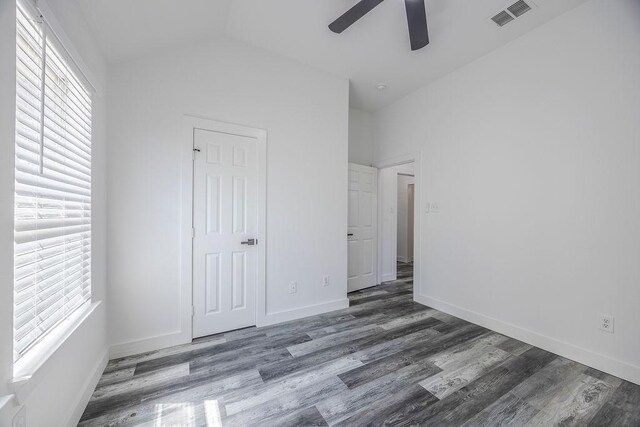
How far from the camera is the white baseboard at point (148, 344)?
218cm

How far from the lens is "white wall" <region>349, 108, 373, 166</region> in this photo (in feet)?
13.9

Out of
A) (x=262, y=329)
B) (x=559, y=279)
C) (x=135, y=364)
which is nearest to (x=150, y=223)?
(x=135, y=364)

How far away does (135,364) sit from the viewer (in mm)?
2096

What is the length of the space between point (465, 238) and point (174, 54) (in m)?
3.58

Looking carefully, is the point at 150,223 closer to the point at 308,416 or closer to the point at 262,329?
the point at 262,329

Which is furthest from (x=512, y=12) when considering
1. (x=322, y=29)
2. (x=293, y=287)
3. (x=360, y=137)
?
(x=293, y=287)

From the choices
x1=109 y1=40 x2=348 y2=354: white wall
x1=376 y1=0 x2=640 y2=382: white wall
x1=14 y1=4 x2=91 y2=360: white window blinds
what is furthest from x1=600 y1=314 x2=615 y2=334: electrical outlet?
x1=14 y1=4 x2=91 y2=360: white window blinds

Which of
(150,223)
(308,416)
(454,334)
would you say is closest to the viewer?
(308,416)

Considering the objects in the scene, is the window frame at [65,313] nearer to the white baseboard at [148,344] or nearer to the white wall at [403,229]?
the white baseboard at [148,344]

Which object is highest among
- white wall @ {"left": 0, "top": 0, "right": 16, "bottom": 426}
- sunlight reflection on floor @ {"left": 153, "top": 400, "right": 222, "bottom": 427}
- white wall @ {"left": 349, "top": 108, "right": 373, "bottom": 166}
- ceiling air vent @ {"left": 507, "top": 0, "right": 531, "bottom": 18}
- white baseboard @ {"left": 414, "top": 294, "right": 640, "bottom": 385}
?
ceiling air vent @ {"left": 507, "top": 0, "right": 531, "bottom": 18}

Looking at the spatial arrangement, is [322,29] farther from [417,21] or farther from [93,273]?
[93,273]

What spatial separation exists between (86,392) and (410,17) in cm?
333

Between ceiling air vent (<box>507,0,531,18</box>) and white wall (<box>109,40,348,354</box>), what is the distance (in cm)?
178

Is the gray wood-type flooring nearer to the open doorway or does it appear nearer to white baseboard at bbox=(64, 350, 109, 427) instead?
white baseboard at bbox=(64, 350, 109, 427)
